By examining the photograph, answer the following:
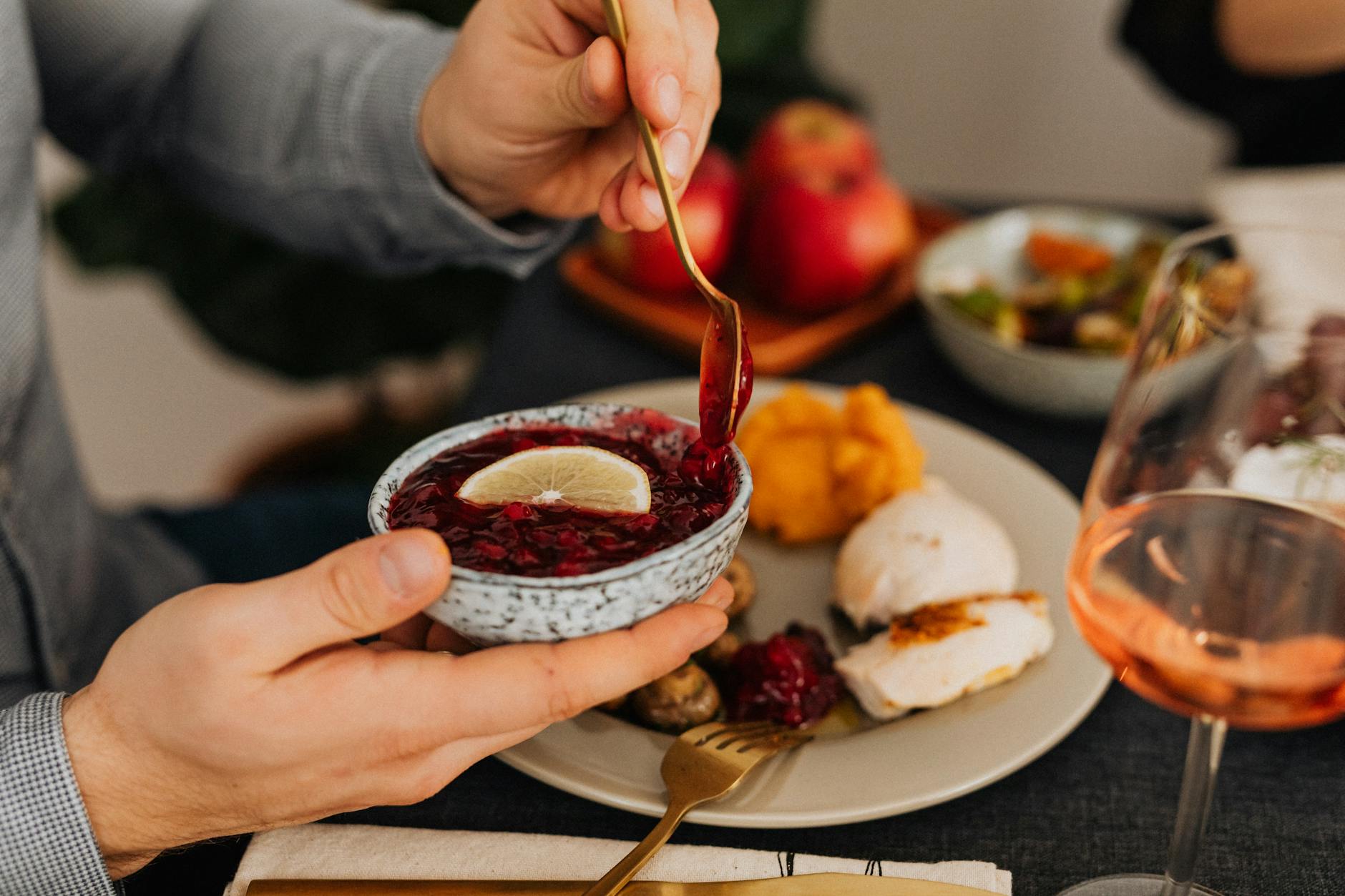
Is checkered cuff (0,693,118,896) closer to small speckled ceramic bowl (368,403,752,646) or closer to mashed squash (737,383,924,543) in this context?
small speckled ceramic bowl (368,403,752,646)

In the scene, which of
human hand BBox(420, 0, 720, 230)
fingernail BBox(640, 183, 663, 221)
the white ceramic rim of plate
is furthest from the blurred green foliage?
the white ceramic rim of plate

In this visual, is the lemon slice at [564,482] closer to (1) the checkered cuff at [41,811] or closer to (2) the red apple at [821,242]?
(1) the checkered cuff at [41,811]

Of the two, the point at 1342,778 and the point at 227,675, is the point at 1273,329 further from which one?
the point at 227,675

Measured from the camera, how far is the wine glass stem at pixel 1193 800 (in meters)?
0.72

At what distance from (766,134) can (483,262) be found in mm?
813

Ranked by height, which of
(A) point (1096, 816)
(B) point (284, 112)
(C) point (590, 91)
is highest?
(C) point (590, 91)

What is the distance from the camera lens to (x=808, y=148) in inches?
78.2

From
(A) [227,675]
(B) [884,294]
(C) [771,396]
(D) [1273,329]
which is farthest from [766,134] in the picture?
(A) [227,675]

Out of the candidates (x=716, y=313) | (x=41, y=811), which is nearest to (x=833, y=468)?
(x=716, y=313)

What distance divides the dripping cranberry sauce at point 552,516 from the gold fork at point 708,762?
0.21 metres

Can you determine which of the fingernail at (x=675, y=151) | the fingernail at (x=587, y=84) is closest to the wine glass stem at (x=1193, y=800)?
the fingernail at (x=675, y=151)

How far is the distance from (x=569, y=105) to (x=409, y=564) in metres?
0.60

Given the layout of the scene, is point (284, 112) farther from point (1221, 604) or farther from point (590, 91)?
point (1221, 604)

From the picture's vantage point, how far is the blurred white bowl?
1481 mm
